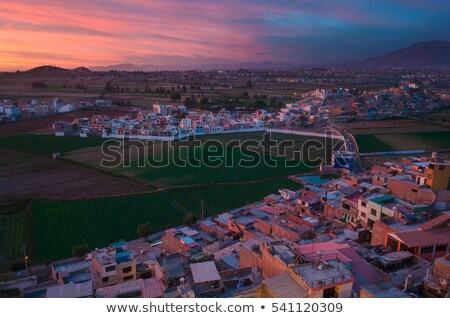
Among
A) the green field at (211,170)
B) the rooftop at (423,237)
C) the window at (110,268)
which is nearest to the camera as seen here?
the rooftop at (423,237)

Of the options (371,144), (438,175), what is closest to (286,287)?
(438,175)

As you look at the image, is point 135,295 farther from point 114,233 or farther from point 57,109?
point 57,109

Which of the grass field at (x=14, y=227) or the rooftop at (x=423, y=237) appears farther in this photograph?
the grass field at (x=14, y=227)

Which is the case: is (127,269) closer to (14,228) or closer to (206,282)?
(206,282)

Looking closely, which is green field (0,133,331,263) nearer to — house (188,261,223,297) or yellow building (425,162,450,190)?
house (188,261,223,297)

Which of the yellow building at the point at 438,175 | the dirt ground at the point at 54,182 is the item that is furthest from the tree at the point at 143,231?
the yellow building at the point at 438,175

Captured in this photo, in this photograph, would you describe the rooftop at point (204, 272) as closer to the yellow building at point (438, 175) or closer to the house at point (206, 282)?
the house at point (206, 282)

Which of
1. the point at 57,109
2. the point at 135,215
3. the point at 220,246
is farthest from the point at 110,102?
the point at 220,246
